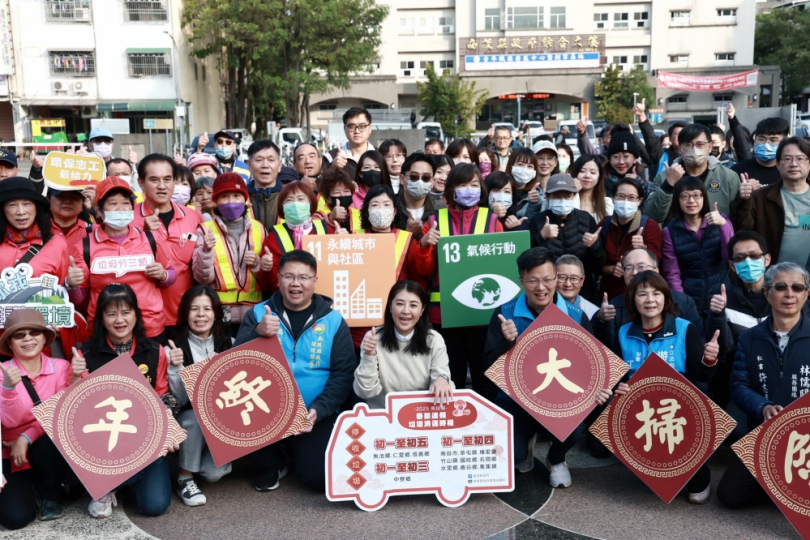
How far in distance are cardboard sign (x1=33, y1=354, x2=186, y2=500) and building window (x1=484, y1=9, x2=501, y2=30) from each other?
4999 centimetres

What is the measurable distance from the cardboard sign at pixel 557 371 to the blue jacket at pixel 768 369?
761 millimetres

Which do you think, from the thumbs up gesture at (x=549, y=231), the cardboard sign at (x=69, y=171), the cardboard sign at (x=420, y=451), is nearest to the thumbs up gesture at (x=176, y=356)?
the cardboard sign at (x=420, y=451)

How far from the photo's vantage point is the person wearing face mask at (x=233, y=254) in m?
Answer: 5.41

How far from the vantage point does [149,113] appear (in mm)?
35031

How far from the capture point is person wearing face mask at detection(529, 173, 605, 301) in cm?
580

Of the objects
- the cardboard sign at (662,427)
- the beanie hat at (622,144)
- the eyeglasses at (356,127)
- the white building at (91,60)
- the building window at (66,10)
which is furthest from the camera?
the white building at (91,60)

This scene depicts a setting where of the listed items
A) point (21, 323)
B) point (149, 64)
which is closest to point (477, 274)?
point (21, 323)

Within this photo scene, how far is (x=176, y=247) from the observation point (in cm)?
543

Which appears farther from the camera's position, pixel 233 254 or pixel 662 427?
pixel 233 254

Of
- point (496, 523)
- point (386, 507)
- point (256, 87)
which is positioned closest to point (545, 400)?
point (496, 523)

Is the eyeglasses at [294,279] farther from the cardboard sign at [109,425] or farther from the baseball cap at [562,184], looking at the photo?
the baseball cap at [562,184]

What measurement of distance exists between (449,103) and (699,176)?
40.6 meters

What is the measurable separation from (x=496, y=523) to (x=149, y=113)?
34.1m

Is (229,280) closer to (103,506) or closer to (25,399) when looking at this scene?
(25,399)
